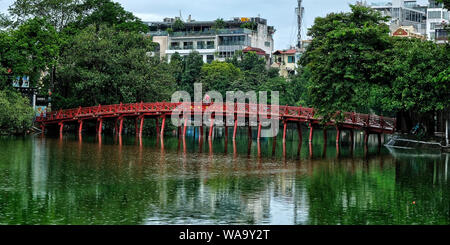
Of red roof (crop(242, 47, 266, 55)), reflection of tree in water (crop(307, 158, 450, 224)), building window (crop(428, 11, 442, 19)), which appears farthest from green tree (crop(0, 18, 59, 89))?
building window (crop(428, 11, 442, 19))

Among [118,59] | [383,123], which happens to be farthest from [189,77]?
[383,123]

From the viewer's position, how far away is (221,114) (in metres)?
59.7

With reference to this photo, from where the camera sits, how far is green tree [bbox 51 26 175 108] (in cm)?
6588

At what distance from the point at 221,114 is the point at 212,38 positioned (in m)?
58.2

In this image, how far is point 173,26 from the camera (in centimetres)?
12269

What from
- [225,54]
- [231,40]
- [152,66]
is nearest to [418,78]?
[152,66]

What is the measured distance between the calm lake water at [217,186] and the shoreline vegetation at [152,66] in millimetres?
4945

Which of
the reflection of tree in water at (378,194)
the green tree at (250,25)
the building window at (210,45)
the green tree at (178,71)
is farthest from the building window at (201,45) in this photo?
the reflection of tree in water at (378,194)

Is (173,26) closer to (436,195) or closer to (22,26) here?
(22,26)

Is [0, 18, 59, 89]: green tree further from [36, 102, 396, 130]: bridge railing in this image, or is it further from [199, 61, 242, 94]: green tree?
[199, 61, 242, 94]: green tree

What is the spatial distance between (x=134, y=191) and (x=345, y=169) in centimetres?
1417

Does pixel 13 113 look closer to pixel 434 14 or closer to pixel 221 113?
pixel 221 113

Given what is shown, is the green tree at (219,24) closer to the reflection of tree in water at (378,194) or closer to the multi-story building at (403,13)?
the multi-story building at (403,13)

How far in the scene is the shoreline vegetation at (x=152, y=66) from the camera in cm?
4881
